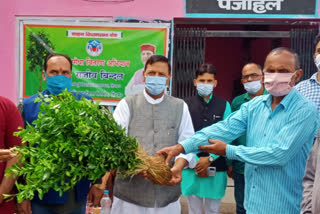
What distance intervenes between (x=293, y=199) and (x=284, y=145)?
0.38 metres

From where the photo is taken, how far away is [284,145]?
7.53 ft

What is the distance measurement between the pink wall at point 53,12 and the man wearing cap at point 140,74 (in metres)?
0.46

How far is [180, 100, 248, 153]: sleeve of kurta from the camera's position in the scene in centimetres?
269

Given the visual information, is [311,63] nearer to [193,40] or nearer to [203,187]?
[193,40]

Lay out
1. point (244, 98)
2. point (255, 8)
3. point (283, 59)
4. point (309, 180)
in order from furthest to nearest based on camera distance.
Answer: point (255, 8), point (244, 98), point (283, 59), point (309, 180)

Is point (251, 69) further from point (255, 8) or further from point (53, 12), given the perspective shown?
point (53, 12)

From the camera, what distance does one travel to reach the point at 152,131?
3078 mm

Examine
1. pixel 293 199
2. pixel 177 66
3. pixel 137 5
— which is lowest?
pixel 293 199

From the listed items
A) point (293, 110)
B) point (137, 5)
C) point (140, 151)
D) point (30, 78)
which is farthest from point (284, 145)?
point (30, 78)

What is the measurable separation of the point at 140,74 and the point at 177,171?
3.02 metres

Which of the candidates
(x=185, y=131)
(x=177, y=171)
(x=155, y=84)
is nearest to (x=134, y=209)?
(x=177, y=171)

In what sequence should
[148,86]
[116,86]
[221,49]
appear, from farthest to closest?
[221,49] < [116,86] < [148,86]

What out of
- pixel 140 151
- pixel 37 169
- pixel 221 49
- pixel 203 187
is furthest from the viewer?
pixel 221 49

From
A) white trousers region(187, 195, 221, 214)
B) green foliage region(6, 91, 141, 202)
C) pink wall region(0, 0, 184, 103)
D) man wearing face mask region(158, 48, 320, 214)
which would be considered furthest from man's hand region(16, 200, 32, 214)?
pink wall region(0, 0, 184, 103)
